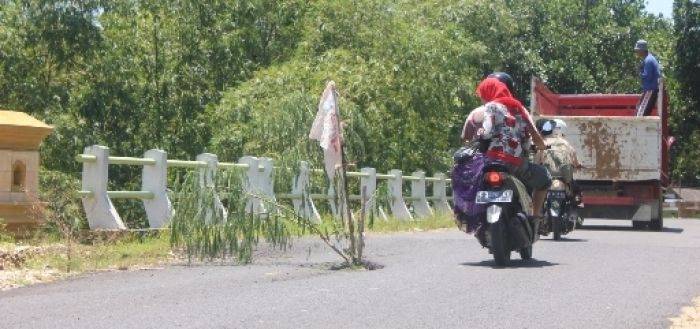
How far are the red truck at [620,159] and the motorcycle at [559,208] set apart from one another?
182 inches

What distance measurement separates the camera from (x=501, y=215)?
421 inches

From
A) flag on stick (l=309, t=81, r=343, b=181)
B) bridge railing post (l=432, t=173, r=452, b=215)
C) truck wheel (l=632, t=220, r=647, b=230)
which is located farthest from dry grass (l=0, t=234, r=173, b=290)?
bridge railing post (l=432, t=173, r=452, b=215)

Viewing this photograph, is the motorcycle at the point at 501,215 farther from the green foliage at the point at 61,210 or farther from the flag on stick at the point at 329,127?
the green foliage at the point at 61,210

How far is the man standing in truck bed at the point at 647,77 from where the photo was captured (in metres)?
20.1

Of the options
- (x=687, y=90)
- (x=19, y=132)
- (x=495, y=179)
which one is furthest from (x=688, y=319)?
(x=687, y=90)

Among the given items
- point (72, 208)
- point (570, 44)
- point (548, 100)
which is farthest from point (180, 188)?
point (570, 44)

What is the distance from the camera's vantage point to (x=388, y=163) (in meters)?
31.4

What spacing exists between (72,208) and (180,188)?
1486 millimetres

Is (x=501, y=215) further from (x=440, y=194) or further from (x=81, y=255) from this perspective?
(x=440, y=194)

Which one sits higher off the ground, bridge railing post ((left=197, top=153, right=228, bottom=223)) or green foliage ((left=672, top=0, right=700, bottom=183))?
green foliage ((left=672, top=0, right=700, bottom=183))

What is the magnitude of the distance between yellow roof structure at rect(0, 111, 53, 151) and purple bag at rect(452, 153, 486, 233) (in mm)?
4609

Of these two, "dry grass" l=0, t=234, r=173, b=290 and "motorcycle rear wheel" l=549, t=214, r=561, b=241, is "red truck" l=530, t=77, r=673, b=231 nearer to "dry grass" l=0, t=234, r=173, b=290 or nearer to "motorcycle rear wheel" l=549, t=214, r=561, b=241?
"motorcycle rear wheel" l=549, t=214, r=561, b=241

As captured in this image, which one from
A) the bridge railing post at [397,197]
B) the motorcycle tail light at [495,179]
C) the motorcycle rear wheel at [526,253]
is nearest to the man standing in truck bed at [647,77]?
the bridge railing post at [397,197]

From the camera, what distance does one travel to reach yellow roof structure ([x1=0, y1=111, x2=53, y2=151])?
11.9 m
